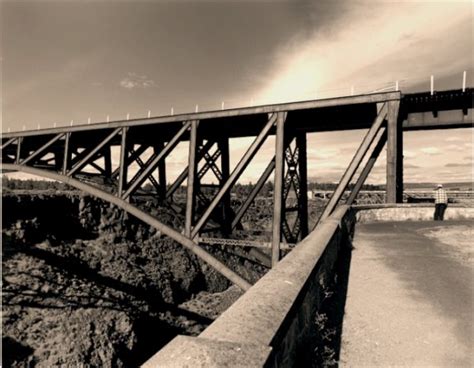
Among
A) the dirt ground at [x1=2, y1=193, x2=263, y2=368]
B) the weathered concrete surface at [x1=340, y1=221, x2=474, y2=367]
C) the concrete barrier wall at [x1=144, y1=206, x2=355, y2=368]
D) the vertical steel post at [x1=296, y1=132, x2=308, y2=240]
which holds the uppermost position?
the vertical steel post at [x1=296, y1=132, x2=308, y2=240]

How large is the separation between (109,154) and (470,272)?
15806 millimetres

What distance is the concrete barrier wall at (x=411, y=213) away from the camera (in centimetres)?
1139

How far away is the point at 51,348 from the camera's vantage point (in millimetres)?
14734

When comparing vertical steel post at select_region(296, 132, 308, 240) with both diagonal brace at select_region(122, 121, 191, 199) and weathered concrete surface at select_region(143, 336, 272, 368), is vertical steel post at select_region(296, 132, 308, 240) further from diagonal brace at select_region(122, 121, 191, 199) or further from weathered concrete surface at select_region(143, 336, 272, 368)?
weathered concrete surface at select_region(143, 336, 272, 368)

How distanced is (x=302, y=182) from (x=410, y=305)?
23.8 ft

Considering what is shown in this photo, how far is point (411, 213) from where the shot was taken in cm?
1170

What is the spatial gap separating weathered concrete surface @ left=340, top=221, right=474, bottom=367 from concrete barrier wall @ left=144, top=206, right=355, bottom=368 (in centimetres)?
65

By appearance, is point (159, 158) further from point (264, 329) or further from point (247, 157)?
point (264, 329)

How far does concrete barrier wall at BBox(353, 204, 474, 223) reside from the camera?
1139 centimetres

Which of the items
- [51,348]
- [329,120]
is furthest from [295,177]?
[51,348]

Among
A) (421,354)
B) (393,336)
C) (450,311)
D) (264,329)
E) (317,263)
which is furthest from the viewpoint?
(450,311)

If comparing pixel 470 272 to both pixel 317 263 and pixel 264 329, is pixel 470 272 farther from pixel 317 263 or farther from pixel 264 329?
pixel 264 329

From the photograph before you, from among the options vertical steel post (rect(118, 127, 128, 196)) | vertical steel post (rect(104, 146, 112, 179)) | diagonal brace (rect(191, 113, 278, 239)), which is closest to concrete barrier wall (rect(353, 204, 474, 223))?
diagonal brace (rect(191, 113, 278, 239))

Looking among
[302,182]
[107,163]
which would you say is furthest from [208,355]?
[107,163]
